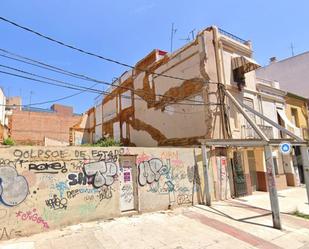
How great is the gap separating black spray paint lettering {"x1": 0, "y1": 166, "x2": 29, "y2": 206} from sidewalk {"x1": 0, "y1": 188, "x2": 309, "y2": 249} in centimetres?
104

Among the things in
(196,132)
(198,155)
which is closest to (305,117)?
(196,132)

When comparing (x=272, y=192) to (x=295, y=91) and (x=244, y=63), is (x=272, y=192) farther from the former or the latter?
(x=295, y=91)

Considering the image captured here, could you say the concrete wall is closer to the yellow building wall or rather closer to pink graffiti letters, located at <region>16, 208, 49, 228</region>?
pink graffiti letters, located at <region>16, 208, 49, 228</region>

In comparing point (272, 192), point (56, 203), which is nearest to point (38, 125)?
point (56, 203)

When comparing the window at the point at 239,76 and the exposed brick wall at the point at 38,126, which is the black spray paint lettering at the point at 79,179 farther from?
the exposed brick wall at the point at 38,126

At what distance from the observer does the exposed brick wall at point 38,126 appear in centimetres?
3359

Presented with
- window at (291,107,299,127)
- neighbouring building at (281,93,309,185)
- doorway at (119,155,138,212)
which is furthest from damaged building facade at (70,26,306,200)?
doorway at (119,155,138,212)

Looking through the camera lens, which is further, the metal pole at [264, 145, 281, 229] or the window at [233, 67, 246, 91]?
the window at [233, 67, 246, 91]

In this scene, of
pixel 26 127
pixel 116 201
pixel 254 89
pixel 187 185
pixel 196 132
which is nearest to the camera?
pixel 116 201

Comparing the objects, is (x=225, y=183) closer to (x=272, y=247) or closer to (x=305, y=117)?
(x=272, y=247)

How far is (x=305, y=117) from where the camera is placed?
22375 millimetres

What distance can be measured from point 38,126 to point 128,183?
29844 millimetres

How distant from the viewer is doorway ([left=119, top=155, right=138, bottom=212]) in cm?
940

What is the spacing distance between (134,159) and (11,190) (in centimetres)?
422
